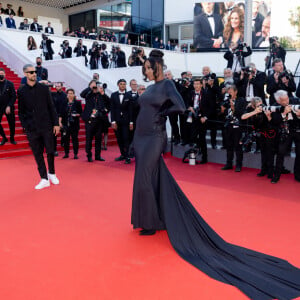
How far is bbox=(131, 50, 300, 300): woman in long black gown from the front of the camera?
279 cm

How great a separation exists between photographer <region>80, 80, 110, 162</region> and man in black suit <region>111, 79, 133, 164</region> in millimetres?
314

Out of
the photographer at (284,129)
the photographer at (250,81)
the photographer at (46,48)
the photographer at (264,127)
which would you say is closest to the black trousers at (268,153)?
the photographer at (264,127)

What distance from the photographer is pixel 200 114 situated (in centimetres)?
718

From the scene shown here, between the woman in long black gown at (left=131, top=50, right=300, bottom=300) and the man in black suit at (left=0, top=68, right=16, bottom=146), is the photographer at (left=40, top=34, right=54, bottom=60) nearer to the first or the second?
the man in black suit at (left=0, top=68, right=16, bottom=146)

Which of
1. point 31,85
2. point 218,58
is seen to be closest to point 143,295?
point 31,85

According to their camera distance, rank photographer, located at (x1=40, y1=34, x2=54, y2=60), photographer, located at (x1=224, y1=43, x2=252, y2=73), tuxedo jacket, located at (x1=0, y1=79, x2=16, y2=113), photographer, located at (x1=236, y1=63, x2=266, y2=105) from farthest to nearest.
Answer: photographer, located at (x1=40, y1=34, x2=54, y2=60) → tuxedo jacket, located at (x1=0, y1=79, x2=16, y2=113) → photographer, located at (x1=224, y1=43, x2=252, y2=73) → photographer, located at (x1=236, y1=63, x2=266, y2=105)

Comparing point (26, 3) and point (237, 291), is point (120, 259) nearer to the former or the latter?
point (237, 291)

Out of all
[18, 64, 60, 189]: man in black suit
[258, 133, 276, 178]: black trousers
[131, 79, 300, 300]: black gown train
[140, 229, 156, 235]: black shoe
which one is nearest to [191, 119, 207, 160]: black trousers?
[258, 133, 276, 178]: black trousers

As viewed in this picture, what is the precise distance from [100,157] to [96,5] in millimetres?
18500

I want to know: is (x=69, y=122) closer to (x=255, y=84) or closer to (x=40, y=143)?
(x=40, y=143)

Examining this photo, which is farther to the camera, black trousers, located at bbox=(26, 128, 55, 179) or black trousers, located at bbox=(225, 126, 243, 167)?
black trousers, located at bbox=(225, 126, 243, 167)

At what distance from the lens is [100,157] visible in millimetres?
7691

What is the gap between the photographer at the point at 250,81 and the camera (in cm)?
696

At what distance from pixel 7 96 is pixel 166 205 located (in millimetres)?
6533
